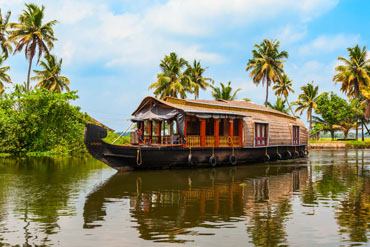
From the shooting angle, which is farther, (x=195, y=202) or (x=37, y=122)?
(x=37, y=122)

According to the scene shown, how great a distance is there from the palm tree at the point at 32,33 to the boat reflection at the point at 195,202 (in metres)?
26.0

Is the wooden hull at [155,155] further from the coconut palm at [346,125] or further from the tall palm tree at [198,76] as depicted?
the coconut palm at [346,125]

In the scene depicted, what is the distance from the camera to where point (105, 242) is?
595 cm

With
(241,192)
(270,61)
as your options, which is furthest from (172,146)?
(270,61)

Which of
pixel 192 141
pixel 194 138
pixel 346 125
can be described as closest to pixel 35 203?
pixel 192 141

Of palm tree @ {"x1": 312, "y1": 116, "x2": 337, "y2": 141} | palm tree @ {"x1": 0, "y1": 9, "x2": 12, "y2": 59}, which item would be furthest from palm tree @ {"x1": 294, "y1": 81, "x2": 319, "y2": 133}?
palm tree @ {"x1": 0, "y1": 9, "x2": 12, "y2": 59}

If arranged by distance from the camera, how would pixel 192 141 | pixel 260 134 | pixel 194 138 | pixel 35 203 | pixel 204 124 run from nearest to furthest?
pixel 35 203, pixel 192 141, pixel 194 138, pixel 204 124, pixel 260 134

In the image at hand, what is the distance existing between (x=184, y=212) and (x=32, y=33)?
106 feet

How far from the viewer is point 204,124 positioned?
735 inches

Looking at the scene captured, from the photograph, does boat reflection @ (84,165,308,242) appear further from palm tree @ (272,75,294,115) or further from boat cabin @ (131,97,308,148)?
palm tree @ (272,75,294,115)

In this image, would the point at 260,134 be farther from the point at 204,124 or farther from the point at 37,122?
the point at 37,122

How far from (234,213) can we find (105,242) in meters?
3.20

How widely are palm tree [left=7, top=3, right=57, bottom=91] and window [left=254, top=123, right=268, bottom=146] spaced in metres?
24.5

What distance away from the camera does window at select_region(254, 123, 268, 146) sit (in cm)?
2165
